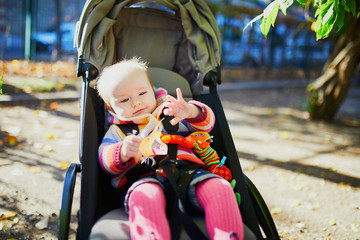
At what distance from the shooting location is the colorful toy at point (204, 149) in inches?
88.6

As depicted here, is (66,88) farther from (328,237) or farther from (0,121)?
(328,237)

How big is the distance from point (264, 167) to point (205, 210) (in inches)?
108

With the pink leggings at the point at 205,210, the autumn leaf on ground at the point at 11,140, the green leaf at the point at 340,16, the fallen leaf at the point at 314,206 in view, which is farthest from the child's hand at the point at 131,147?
the autumn leaf on ground at the point at 11,140

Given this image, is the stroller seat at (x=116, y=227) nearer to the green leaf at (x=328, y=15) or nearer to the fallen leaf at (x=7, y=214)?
the green leaf at (x=328, y=15)

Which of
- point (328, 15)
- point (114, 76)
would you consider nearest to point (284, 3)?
point (328, 15)

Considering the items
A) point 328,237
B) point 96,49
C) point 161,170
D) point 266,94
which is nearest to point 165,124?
point 161,170

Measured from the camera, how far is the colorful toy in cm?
225

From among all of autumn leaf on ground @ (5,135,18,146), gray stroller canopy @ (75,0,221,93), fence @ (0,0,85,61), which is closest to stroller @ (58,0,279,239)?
gray stroller canopy @ (75,0,221,93)

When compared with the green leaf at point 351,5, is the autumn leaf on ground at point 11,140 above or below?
below

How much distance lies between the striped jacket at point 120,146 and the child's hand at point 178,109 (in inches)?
4.5

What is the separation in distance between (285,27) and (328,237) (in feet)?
39.8

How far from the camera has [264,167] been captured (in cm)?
448

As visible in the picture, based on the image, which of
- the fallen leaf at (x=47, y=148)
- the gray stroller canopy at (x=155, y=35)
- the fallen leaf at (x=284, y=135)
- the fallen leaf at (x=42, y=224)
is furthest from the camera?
the fallen leaf at (x=284, y=135)

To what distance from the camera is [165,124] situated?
2307mm
